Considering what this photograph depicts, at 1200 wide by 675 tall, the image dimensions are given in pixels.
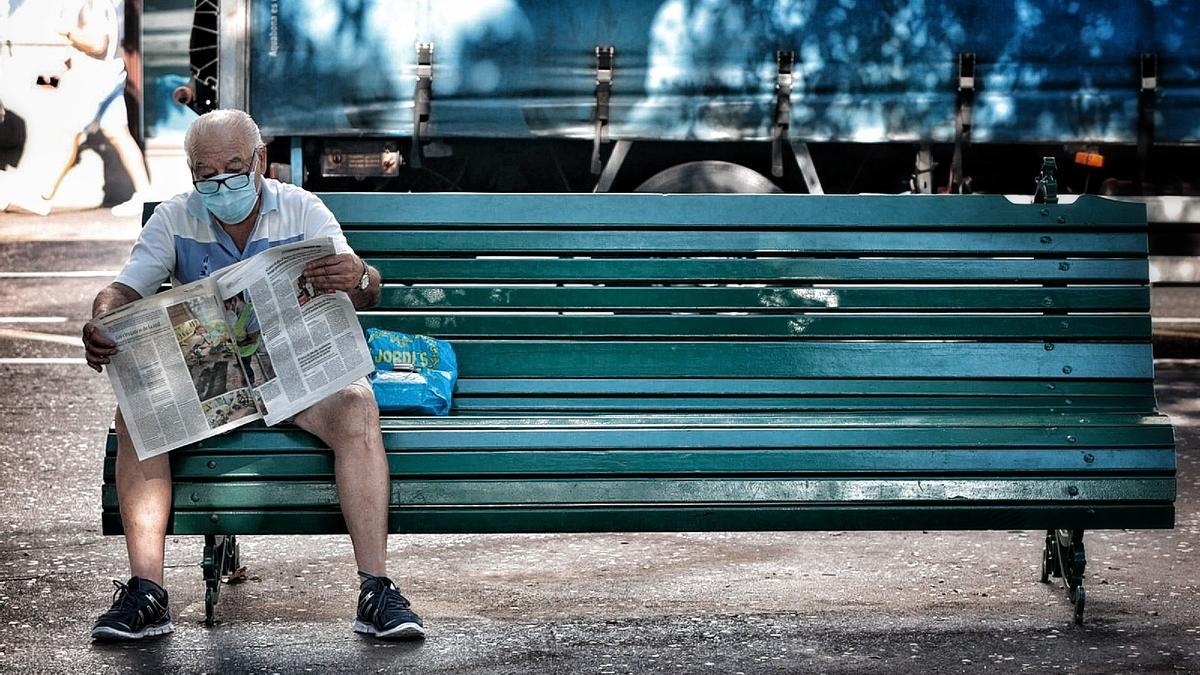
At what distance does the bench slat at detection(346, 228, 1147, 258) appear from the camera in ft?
16.4

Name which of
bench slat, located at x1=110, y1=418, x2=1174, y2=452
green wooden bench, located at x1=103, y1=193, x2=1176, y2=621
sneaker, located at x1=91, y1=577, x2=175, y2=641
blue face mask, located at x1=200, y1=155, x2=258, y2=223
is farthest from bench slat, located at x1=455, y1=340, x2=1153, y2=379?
sneaker, located at x1=91, y1=577, x2=175, y2=641

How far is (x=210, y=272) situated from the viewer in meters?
4.79

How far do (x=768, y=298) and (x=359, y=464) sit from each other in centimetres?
120

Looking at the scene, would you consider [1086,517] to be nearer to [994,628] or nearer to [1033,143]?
[994,628]

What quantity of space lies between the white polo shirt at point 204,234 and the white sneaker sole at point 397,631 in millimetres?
920

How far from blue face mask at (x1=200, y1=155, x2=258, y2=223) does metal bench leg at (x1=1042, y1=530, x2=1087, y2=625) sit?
218cm

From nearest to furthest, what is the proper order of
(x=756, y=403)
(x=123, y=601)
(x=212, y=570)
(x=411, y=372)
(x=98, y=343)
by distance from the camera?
(x=98, y=343) → (x=123, y=601) → (x=212, y=570) → (x=411, y=372) → (x=756, y=403)

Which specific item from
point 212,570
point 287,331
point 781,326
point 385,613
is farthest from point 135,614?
point 781,326

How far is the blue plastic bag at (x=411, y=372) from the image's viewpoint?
4770mm

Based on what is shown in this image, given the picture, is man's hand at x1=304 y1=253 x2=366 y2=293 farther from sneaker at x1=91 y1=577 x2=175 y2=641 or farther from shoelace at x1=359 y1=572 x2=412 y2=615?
sneaker at x1=91 y1=577 x2=175 y2=641

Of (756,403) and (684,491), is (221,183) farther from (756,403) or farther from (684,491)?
(756,403)

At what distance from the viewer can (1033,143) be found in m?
11.3

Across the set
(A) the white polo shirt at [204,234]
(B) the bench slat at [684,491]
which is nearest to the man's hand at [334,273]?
(A) the white polo shirt at [204,234]

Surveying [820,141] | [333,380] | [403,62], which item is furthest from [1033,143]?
[333,380]
